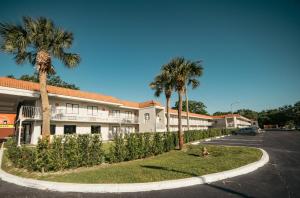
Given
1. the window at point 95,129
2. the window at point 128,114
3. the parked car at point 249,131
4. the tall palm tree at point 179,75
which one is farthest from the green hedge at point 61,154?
the parked car at point 249,131

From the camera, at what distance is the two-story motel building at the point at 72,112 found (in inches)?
838

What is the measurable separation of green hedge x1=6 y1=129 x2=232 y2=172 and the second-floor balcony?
34.7 feet

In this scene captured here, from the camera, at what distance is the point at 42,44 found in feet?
49.7

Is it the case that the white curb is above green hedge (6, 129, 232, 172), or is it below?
below

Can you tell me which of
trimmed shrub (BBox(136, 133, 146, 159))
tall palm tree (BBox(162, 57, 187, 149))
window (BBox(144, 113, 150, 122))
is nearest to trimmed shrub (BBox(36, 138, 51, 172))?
trimmed shrub (BBox(136, 133, 146, 159))

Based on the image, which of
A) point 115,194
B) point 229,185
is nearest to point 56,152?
point 115,194

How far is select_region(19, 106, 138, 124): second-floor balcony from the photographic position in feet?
70.3

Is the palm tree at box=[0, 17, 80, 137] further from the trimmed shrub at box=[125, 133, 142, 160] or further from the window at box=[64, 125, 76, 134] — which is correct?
the window at box=[64, 125, 76, 134]

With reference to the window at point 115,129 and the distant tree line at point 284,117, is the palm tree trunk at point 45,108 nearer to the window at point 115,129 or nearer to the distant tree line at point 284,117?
the window at point 115,129

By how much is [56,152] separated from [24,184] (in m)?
2.40

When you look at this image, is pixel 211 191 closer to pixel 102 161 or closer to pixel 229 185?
pixel 229 185

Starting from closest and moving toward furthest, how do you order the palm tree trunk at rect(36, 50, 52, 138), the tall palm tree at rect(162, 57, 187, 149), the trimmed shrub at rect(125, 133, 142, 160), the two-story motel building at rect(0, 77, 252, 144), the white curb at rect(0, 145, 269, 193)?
the white curb at rect(0, 145, 269, 193) → the trimmed shrub at rect(125, 133, 142, 160) → the palm tree trunk at rect(36, 50, 52, 138) → the tall palm tree at rect(162, 57, 187, 149) → the two-story motel building at rect(0, 77, 252, 144)

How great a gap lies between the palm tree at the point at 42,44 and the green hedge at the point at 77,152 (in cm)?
448

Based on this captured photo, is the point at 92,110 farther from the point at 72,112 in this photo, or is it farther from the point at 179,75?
the point at 179,75
